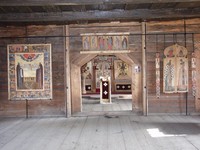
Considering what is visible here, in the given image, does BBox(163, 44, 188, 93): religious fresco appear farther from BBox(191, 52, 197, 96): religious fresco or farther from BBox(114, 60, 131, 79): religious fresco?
BBox(114, 60, 131, 79): religious fresco

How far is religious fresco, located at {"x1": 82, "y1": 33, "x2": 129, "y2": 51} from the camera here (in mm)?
8305

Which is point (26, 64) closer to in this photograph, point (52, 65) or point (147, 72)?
point (52, 65)

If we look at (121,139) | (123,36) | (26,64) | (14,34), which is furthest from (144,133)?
(14,34)

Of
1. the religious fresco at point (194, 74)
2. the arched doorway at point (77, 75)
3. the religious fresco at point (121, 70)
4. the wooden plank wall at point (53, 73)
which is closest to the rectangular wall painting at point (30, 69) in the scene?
the wooden plank wall at point (53, 73)

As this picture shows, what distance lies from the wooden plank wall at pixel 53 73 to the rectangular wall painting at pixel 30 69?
137 mm

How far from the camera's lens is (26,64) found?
833cm

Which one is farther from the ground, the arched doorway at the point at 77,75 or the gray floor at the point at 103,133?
the arched doorway at the point at 77,75

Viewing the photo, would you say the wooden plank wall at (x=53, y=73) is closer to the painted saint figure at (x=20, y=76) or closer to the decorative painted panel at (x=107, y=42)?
the painted saint figure at (x=20, y=76)

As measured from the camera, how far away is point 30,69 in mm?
8336

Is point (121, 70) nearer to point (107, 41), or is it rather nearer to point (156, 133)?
point (107, 41)

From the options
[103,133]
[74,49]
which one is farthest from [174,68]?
[103,133]

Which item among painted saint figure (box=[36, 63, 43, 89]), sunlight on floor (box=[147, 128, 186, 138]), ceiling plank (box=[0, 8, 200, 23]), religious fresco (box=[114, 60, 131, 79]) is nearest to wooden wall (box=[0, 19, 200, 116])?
painted saint figure (box=[36, 63, 43, 89])

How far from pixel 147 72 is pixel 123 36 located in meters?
1.28

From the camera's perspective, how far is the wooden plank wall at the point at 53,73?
8328mm
